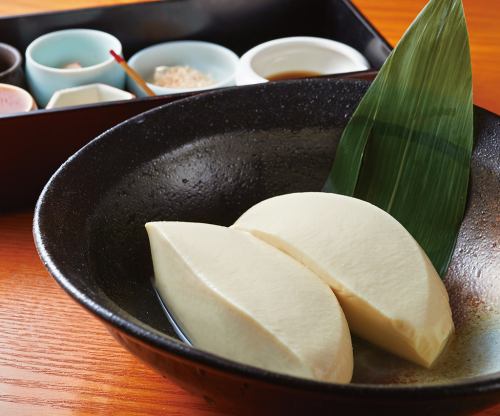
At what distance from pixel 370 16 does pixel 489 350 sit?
1231 mm

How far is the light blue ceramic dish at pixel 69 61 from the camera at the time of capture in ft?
4.63

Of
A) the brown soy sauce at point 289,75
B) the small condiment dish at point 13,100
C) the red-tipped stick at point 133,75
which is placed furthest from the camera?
the brown soy sauce at point 289,75

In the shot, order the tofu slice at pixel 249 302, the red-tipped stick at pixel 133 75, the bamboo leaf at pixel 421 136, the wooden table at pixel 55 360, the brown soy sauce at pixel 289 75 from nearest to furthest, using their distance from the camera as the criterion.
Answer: the tofu slice at pixel 249 302 < the wooden table at pixel 55 360 < the bamboo leaf at pixel 421 136 < the red-tipped stick at pixel 133 75 < the brown soy sauce at pixel 289 75

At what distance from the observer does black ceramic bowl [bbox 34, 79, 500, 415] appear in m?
0.56

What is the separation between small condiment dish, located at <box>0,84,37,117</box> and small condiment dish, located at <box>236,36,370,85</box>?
0.44m

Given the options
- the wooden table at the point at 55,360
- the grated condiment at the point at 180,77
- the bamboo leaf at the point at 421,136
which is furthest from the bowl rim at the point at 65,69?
the bamboo leaf at the point at 421,136

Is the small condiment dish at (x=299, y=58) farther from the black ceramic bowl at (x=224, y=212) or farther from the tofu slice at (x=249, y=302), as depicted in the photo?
the tofu slice at (x=249, y=302)

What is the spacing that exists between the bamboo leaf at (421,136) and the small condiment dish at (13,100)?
62 centimetres

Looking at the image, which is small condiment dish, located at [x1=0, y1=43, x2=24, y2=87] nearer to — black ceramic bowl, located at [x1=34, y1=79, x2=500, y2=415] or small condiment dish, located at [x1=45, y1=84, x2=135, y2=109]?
small condiment dish, located at [x1=45, y1=84, x2=135, y2=109]

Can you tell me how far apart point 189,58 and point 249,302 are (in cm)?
106

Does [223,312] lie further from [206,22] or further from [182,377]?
[206,22]

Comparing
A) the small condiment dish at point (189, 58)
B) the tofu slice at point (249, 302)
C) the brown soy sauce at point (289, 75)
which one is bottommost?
the small condiment dish at point (189, 58)

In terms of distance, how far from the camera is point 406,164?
3.16 ft

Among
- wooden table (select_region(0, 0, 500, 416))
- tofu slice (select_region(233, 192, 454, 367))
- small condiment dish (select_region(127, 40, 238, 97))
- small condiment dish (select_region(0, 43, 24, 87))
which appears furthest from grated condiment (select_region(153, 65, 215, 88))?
tofu slice (select_region(233, 192, 454, 367))
